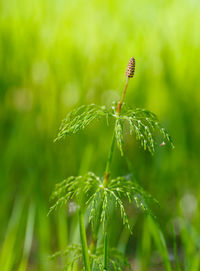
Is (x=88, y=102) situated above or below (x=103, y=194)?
above

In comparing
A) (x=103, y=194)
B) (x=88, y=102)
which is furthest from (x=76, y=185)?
(x=88, y=102)

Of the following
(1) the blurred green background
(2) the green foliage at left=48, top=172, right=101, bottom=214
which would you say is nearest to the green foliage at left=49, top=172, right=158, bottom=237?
(2) the green foliage at left=48, top=172, right=101, bottom=214

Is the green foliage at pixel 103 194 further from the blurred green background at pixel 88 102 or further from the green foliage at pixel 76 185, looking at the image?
the blurred green background at pixel 88 102

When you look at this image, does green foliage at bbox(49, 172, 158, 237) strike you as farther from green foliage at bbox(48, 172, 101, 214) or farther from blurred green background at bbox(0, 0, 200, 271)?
blurred green background at bbox(0, 0, 200, 271)

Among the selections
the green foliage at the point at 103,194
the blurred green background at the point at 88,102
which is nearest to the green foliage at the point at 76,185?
the green foliage at the point at 103,194

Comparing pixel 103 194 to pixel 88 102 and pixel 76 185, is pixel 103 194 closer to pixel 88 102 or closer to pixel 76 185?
pixel 76 185

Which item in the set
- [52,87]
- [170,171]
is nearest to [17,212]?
[170,171]

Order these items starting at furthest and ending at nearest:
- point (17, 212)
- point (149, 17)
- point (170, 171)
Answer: point (149, 17) → point (170, 171) → point (17, 212)

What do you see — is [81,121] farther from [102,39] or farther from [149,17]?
[149,17]
